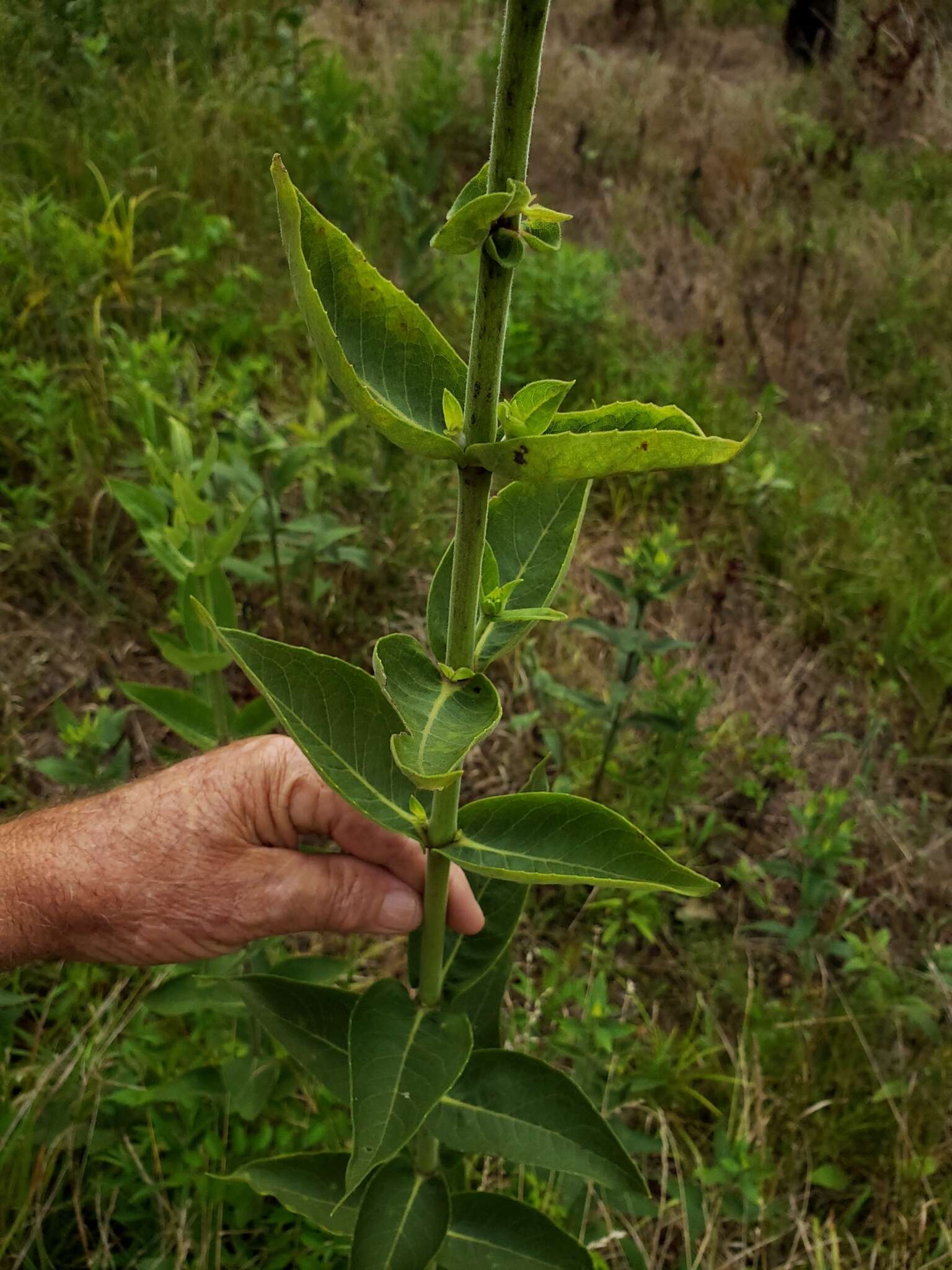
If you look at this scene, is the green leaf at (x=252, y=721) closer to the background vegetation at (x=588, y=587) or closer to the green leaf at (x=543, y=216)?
the background vegetation at (x=588, y=587)

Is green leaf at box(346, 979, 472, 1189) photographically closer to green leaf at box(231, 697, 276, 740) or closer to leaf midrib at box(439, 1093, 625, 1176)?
leaf midrib at box(439, 1093, 625, 1176)

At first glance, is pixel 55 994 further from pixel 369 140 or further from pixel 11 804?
pixel 369 140

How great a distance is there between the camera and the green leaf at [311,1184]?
167 cm

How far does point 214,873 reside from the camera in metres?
1.70

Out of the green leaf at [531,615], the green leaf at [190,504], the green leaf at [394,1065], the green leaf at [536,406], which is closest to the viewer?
the green leaf at [536,406]

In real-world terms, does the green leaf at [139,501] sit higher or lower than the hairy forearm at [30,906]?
higher

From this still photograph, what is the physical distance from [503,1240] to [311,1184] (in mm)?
356

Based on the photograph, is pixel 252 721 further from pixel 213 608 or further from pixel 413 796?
pixel 413 796

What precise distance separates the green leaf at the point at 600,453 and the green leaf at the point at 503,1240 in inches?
52.7

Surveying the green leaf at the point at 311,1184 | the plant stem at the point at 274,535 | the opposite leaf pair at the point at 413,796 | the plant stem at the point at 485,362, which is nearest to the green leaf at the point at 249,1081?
the green leaf at the point at 311,1184

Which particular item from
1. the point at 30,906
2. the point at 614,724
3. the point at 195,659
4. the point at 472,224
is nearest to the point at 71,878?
the point at 30,906

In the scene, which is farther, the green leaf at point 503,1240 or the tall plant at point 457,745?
the green leaf at point 503,1240

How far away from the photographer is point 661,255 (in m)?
5.62

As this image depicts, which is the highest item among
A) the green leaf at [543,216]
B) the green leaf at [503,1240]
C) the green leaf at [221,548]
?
the green leaf at [543,216]
